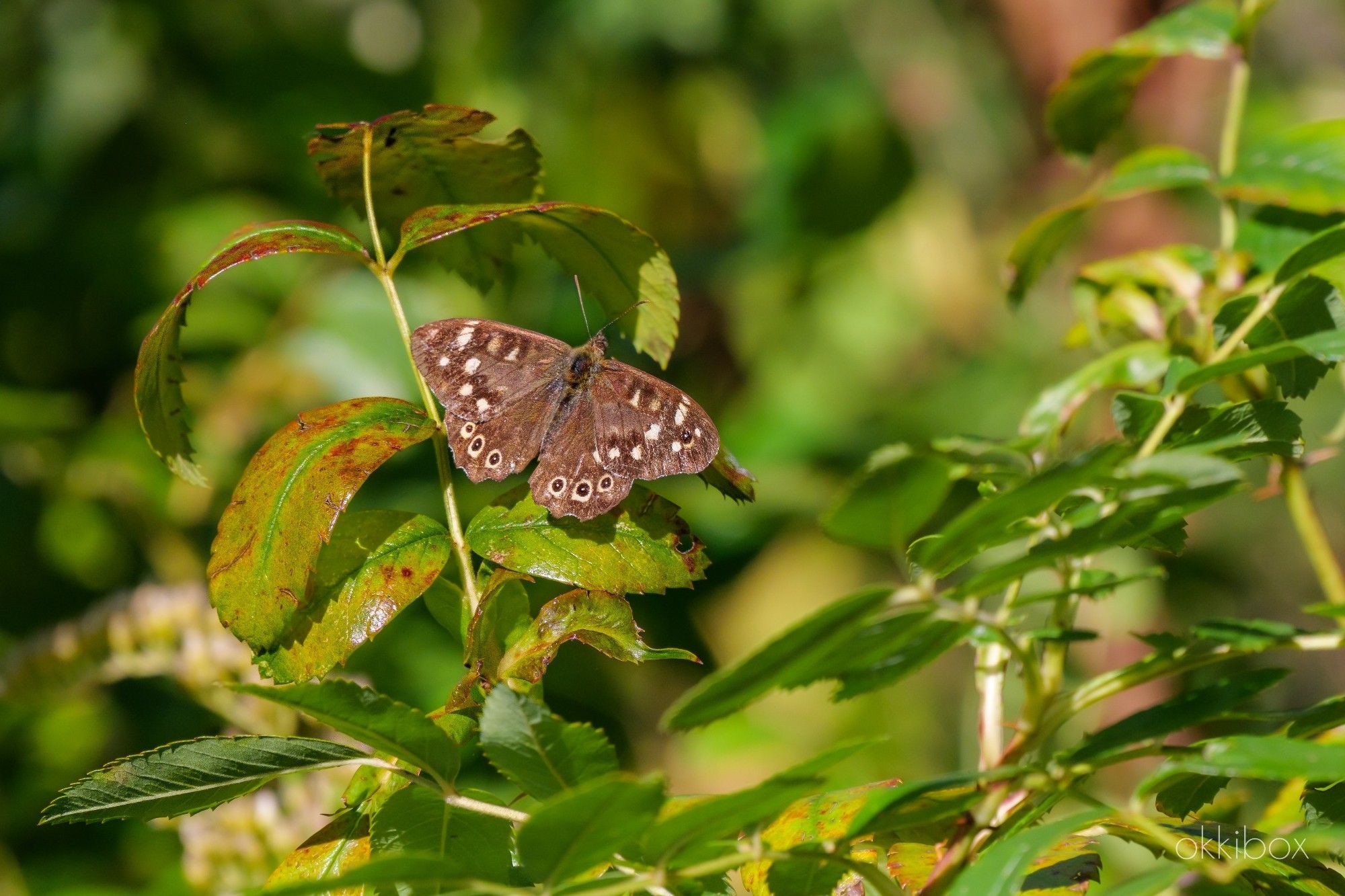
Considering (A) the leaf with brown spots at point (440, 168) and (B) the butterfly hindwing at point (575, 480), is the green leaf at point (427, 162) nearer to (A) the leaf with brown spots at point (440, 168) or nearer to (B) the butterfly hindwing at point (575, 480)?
(A) the leaf with brown spots at point (440, 168)

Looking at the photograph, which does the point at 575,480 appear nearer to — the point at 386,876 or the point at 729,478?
the point at 729,478

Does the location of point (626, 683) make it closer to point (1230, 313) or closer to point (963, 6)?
point (1230, 313)

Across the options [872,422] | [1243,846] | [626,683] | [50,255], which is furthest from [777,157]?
[1243,846]

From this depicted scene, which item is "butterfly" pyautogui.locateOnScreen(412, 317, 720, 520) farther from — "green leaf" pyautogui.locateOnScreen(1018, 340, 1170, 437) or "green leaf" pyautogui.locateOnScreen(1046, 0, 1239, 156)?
"green leaf" pyautogui.locateOnScreen(1046, 0, 1239, 156)

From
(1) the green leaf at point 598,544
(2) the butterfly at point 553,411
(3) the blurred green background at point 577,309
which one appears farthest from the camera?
(3) the blurred green background at point 577,309

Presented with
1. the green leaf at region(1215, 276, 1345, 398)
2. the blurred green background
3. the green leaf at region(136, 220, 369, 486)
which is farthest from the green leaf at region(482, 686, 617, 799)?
the blurred green background

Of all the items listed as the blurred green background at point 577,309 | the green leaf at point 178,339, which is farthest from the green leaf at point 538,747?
the blurred green background at point 577,309

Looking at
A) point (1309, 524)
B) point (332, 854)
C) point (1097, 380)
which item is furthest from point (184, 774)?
point (1309, 524)
